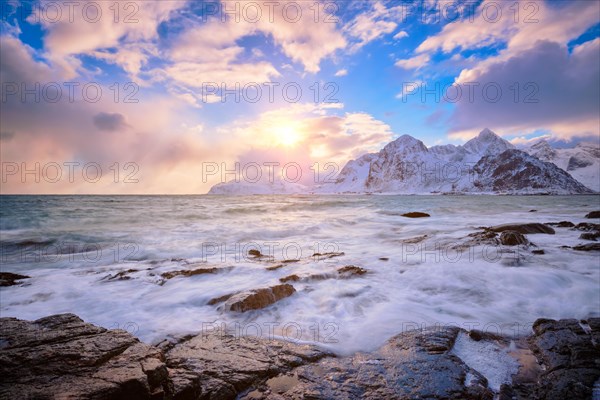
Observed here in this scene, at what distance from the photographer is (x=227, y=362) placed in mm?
3684

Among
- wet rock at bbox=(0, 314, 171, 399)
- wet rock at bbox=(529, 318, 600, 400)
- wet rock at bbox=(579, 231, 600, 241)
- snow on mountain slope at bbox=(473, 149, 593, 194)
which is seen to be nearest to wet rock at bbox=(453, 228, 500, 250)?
wet rock at bbox=(579, 231, 600, 241)

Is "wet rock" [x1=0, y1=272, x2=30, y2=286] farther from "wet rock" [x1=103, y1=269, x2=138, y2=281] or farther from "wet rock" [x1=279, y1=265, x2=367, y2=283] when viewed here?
"wet rock" [x1=279, y1=265, x2=367, y2=283]

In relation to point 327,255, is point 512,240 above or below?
above

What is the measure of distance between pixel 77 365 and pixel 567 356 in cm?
581

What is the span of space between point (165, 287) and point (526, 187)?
20550 cm

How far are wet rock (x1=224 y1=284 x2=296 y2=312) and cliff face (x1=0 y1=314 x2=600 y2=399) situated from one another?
1.19 m

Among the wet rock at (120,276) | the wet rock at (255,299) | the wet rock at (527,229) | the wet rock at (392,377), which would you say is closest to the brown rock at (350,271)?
the wet rock at (255,299)

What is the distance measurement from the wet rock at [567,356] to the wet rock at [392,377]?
709 mm

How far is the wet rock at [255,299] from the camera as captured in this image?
569 cm

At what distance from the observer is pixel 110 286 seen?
757cm

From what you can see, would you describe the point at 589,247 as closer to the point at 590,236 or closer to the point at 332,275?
the point at 590,236

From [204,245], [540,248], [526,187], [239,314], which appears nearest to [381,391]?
[239,314]

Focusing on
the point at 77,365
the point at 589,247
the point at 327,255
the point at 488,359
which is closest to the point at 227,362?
the point at 77,365

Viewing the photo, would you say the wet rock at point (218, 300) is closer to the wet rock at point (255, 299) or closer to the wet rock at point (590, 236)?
the wet rock at point (255, 299)
